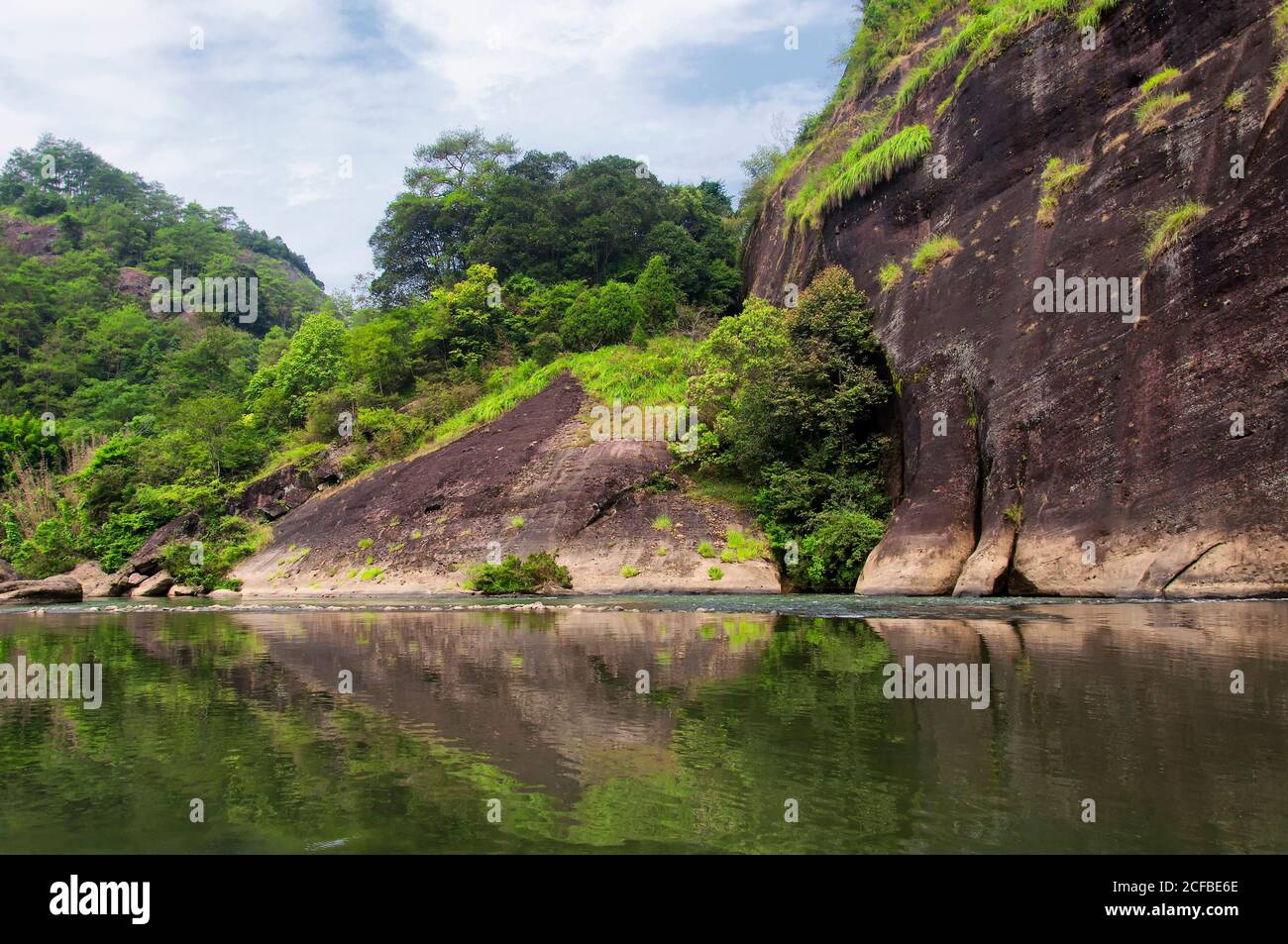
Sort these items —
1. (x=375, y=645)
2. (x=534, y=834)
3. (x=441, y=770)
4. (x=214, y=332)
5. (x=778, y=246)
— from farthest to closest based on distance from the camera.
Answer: (x=214, y=332) < (x=778, y=246) < (x=375, y=645) < (x=441, y=770) < (x=534, y=834)

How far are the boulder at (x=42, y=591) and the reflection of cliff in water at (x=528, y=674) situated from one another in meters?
16.8

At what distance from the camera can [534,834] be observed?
369 cm

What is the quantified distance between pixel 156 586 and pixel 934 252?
29469mm

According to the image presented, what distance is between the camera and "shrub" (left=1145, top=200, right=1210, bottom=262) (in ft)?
52.9

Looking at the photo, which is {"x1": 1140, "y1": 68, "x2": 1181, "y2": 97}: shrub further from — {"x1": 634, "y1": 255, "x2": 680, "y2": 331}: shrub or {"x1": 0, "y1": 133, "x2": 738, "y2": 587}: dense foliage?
{"x1": 634, "y1": 255, "x2": 680, "y2": 331}: shrub

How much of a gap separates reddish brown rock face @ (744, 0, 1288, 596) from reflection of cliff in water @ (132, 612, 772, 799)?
726 centimetres

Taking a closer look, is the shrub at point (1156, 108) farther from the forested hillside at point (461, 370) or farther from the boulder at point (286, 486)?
the boulder at point (286, 486)

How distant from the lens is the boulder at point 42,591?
27.0m

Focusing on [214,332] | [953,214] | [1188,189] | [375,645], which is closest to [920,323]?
[953,214]

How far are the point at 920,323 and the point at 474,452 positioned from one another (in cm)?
1745

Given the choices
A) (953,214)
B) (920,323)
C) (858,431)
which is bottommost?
(858,431)

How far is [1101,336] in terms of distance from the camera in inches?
687

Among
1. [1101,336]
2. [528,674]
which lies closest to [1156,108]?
[1101,336]
